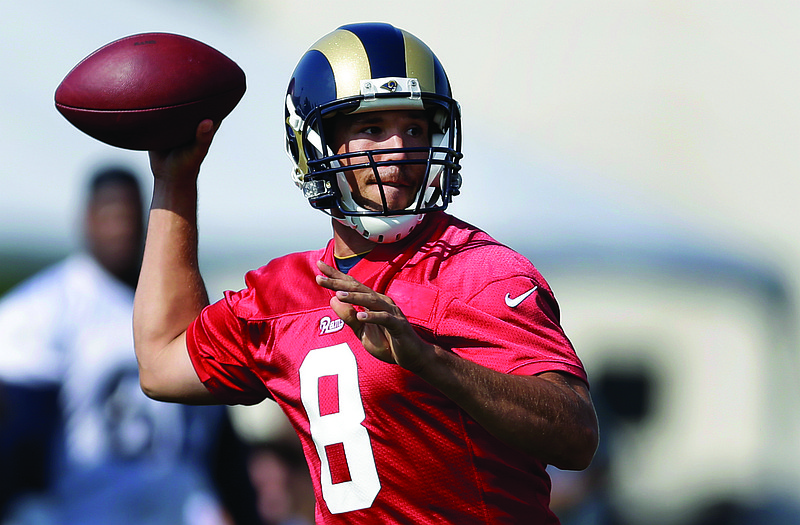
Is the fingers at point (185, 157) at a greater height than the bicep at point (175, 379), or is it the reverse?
the fingers at point (185, 157)

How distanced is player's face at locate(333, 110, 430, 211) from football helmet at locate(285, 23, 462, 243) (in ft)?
0.06

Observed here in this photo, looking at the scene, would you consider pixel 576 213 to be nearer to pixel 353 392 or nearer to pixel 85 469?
pixel 85 469

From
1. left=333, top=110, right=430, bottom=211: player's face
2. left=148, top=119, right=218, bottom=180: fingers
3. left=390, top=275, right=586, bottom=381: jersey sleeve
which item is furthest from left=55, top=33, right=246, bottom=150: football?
left=390, top=275, right=586, bottom=381: jersey sleeve

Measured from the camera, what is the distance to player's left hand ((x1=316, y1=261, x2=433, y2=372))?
1.55m

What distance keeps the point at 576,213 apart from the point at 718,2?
1745 millimetres

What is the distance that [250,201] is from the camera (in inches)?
190

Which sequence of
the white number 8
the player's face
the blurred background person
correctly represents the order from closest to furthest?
the white number 8 < the player's face < the blurred background person

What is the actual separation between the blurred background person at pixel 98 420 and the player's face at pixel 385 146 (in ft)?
7.82

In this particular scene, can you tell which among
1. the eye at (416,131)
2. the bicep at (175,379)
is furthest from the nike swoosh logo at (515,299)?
the bicep at (175,379)

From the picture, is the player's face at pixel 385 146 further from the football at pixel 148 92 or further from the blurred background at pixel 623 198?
the blurred background at pixel 623 198

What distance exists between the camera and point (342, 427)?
6.45ft

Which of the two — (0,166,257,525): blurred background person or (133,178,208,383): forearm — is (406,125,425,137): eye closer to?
(133,178,208,383): forearm

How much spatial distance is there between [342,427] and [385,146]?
626 millimetres

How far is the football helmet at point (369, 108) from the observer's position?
203cm
